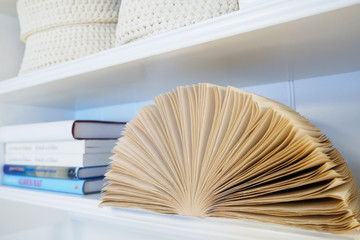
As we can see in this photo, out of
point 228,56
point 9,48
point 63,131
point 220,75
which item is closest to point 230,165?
point 228,56

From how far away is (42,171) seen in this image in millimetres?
757

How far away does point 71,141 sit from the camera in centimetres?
→ 72

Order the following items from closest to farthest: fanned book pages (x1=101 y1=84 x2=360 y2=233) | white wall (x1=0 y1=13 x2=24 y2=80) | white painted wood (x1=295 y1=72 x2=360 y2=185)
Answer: fanned book pages (x1=101 y1=84 x2=360 y2=233) < white painted wood (x1=295 y1=72 x2=360 y2=185) < white wall (x1=0 y1=13 x2=24 y2=80)

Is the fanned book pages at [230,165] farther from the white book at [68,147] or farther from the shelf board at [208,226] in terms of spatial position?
the white book at [68,147]

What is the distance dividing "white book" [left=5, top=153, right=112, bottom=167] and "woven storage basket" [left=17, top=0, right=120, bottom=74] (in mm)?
206

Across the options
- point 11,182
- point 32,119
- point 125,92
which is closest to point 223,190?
point 125,92

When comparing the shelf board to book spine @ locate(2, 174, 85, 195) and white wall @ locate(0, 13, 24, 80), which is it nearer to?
book spine @ locate(2, 174, 85, 195)

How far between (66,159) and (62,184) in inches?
2.2

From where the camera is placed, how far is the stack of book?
0.69 metres

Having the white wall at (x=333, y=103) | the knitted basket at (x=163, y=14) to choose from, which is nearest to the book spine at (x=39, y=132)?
the knitted basket at (x=163, y=14)

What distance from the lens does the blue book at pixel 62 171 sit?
685mm

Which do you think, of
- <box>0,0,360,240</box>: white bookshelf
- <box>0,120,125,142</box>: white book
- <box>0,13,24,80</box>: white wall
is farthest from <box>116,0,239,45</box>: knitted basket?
<box>0,13,24,80</box>: white wall

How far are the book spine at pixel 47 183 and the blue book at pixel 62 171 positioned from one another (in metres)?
0.01

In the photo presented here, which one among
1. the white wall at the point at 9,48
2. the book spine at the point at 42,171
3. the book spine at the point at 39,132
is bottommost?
the book spine at the point at 42,171
